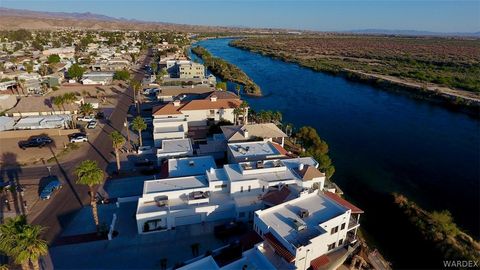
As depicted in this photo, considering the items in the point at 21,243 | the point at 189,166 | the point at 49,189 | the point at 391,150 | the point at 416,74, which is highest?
the point at 21,243

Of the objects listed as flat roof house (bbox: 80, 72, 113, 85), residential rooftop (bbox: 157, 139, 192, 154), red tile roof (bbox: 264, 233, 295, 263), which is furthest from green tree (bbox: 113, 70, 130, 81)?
red tile roof (bbox: 264, 233, 295, 263)

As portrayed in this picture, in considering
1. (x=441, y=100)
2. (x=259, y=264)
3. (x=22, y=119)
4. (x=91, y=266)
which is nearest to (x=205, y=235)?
(x=259, y=264)

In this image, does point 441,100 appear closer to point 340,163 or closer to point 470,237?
point 340,163

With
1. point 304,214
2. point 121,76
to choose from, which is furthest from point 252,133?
point 121,76

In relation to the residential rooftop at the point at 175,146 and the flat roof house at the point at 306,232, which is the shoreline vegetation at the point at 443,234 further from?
the residential rooftop at the point at 175,146

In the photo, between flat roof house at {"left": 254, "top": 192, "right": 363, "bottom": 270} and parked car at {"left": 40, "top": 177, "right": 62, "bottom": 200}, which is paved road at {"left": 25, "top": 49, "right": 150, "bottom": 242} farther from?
flat roof house at {"left": 254, "top": 192, "right": 363, "bottom": 270}

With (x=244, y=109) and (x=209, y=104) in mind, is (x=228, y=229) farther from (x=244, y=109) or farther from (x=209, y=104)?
(x=209, y=104)
